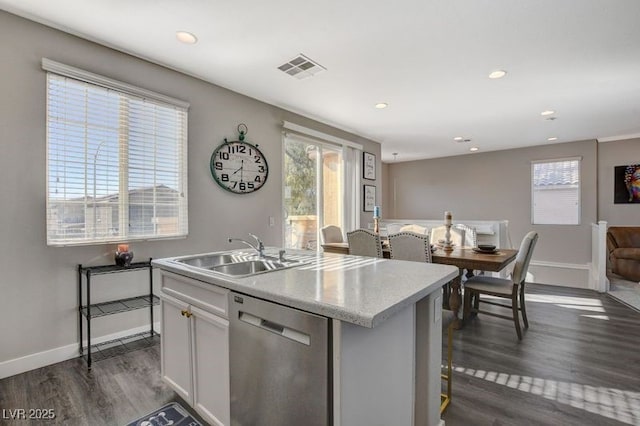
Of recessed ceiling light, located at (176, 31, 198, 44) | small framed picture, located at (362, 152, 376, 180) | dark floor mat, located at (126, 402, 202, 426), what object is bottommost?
dark floor mat, located at (126, 402, 202, 426)

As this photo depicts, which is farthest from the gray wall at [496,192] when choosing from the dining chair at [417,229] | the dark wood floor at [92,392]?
the dark wood floor at [92,392]

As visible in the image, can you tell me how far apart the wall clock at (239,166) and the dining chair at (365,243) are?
52.1 inches

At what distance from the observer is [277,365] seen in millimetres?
1237

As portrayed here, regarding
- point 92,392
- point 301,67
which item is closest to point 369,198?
point 301,67

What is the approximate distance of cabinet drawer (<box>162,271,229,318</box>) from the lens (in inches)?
59.0

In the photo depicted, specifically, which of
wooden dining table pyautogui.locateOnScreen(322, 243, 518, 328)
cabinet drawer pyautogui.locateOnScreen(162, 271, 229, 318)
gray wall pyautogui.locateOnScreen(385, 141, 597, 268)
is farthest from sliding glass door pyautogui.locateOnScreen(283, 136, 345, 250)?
gray wall pyautogui.locateOnScreen(385, 141, 597, 268)

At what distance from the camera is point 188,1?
2.07 meters

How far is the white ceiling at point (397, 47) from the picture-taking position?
2.13 m

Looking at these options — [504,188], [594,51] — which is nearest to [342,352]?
[594,51]

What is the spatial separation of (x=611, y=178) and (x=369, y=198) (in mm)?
4671

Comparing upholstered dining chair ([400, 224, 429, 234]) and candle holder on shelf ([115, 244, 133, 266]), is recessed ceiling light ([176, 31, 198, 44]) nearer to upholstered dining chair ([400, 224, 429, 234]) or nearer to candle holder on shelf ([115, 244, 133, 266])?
candle holder on shelf ([115, 244, 133, 266])

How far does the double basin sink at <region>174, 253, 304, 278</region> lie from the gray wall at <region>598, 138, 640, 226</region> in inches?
275

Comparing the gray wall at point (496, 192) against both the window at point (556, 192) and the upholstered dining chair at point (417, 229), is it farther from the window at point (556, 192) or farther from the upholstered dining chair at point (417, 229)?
the upholstered dining chair at point (417, 229)

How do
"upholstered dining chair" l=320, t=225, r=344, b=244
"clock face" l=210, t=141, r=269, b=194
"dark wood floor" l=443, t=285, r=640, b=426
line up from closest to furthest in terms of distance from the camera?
"dark wood floor" l=443, t=285, r=640, b=426 < "clock face" l=210, t=141, r=269, b=194 < "upholstered dining chair" l=320, t=225, r=344, b=244
